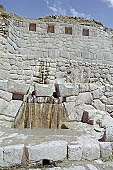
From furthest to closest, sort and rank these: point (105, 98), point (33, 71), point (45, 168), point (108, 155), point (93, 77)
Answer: point (93, 77) < point (33, 71) < point (105, 98) < point (108, 155) < point (45, 168)

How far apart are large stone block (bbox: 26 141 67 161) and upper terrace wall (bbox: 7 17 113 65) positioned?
22.1 ft

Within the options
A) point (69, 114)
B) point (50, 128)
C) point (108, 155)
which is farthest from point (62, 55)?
point (108, 155)

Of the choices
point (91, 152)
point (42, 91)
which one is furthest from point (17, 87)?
point (91, 152)

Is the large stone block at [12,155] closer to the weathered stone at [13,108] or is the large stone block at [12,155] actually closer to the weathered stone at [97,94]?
the weathered stone at [13,108]

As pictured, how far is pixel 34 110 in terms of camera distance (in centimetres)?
424

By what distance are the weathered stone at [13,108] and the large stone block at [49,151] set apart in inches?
81.1

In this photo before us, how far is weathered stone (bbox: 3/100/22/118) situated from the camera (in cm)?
418

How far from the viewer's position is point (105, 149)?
255 cm

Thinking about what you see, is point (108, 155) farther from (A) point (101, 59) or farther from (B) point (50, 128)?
(A) point (101, 59)

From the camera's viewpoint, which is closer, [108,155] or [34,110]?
[108,155]

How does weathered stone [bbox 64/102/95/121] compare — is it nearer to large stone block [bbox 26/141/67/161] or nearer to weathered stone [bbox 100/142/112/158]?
weathered stone [bbox 100/142/112/158]


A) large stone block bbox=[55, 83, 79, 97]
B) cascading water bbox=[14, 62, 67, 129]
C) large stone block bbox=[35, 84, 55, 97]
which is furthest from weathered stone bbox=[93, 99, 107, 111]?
large stone block bbox=[35, 84, 55, 97]

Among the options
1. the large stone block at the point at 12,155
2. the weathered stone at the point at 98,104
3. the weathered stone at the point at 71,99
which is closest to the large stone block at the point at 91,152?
the large stone block at the point at 12,155

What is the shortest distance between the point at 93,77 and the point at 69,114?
2.27 metres
